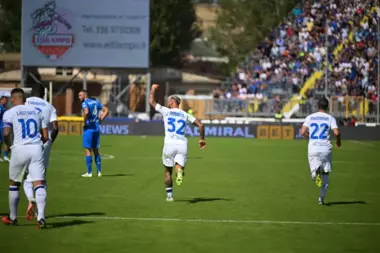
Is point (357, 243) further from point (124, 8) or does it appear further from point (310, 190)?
point (124, 8)

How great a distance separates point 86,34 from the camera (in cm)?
5122

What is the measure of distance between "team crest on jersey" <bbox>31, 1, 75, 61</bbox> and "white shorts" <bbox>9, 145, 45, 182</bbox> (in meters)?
38.9

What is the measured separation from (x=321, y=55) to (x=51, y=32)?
17.2 m

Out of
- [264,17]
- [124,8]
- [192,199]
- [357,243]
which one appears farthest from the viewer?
[264,17]

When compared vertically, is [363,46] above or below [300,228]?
above

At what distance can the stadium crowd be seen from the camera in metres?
50.5

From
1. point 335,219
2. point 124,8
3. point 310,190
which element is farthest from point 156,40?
point 335,219

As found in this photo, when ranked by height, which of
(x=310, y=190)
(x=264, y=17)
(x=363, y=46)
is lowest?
(x=310, y=190)

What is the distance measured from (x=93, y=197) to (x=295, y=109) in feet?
107

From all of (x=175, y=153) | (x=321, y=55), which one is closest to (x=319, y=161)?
(x=175, y=153)

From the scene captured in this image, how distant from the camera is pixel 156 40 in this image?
76812mm

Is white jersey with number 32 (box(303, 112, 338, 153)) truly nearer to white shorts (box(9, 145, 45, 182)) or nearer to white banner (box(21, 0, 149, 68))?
white shorts (box(9, 145, 45, 182))

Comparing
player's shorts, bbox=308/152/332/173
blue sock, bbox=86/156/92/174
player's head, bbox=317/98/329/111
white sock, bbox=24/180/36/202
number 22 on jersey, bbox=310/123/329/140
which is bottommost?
blue sock, bbox=86/156/92/174

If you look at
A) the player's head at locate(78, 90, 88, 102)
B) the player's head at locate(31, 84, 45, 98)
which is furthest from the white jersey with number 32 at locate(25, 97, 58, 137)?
the player's head at locate(78, 90, 88, 102)
